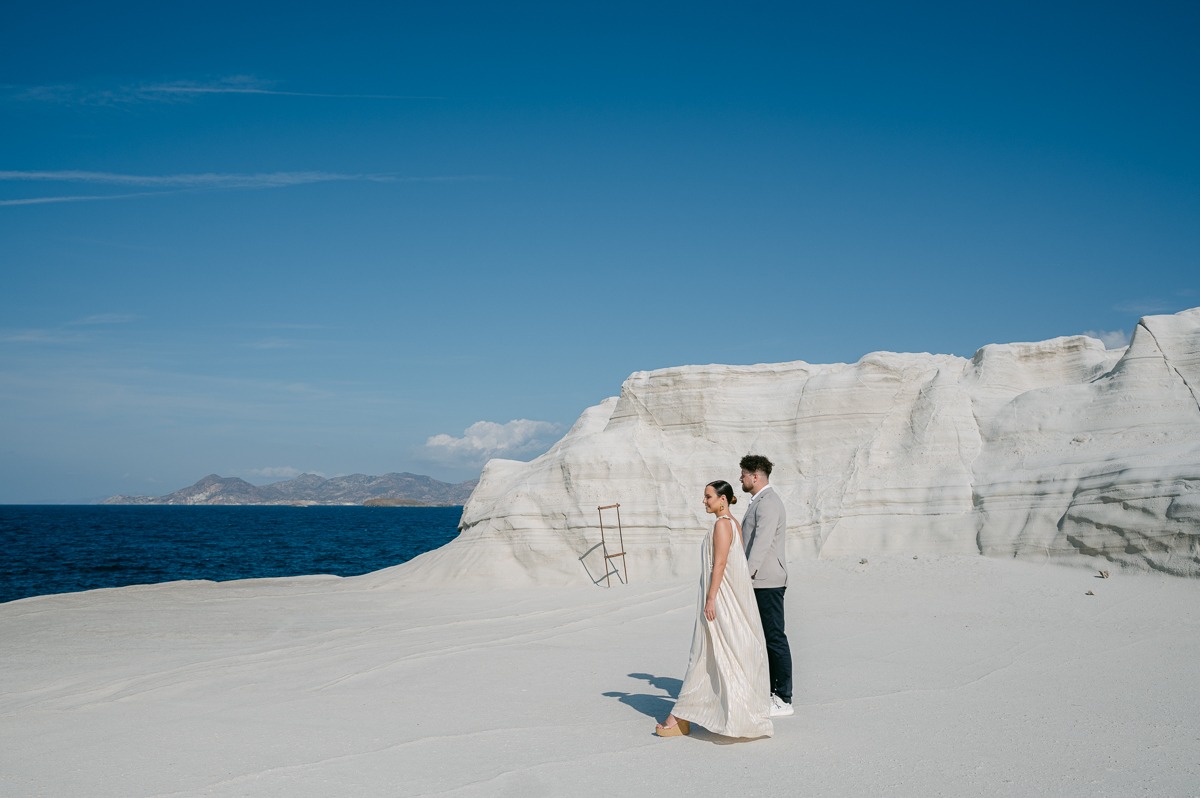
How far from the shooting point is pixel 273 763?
6.03 m

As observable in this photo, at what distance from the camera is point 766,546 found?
23.2 feet

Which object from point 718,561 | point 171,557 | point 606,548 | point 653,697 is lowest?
point 171,557

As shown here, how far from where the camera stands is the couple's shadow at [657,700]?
265 inches

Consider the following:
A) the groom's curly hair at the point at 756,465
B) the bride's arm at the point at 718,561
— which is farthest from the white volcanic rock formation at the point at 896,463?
the bride's arm at the point at 718,561

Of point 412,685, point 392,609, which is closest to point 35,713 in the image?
point 412,685

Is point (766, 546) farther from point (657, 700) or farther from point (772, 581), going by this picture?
point (657, 700)

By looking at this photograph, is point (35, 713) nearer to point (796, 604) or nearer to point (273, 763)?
point (273, 763)

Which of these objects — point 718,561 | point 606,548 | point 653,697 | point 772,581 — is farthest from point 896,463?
point 718,561

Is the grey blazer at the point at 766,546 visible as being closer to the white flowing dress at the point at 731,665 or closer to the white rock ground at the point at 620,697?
the white flowing dress at the point at 731,665

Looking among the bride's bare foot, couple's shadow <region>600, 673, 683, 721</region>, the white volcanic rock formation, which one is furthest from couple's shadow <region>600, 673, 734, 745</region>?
the white volcanic rock formation

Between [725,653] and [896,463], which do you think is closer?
[725,653]

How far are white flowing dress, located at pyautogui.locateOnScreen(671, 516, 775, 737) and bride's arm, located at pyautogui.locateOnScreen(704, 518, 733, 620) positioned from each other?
0.05m

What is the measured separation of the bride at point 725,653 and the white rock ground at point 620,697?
23cm

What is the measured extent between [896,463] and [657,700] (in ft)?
31.1
